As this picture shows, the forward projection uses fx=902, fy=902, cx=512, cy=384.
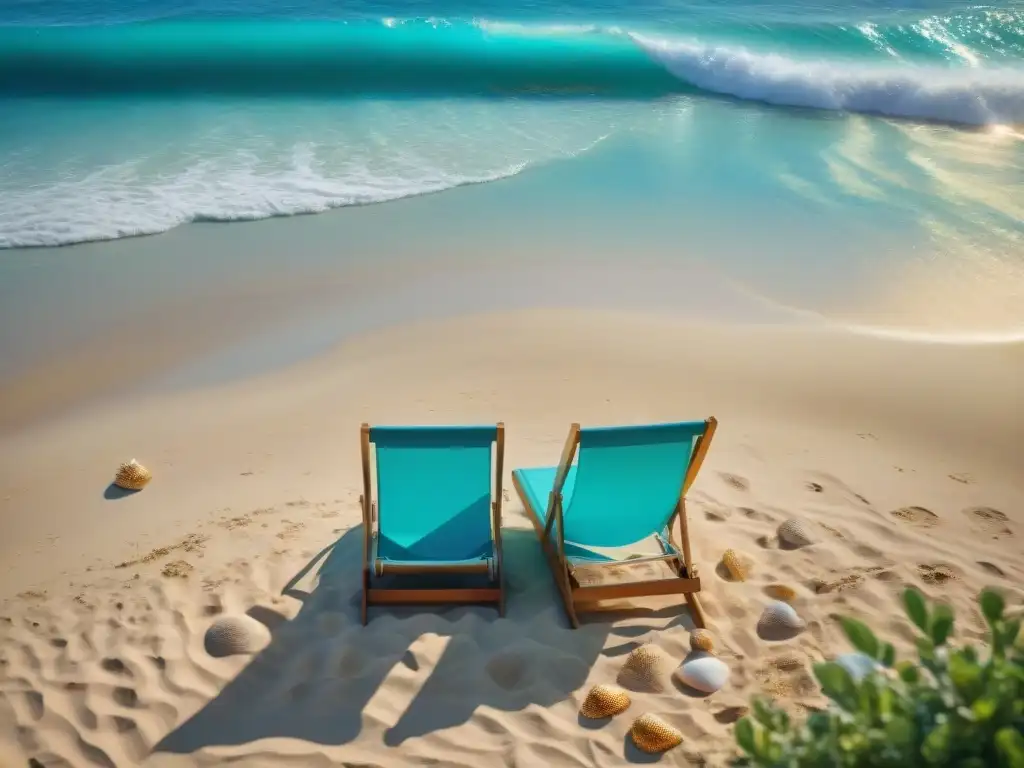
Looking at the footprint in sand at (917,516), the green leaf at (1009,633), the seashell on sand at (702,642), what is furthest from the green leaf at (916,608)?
the footprint in sand at (917,516)

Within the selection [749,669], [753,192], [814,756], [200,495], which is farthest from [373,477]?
[753,192]

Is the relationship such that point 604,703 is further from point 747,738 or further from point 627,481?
point 747,738

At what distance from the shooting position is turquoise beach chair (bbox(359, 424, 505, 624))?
4.27 metres

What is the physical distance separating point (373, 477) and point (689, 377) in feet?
8.06

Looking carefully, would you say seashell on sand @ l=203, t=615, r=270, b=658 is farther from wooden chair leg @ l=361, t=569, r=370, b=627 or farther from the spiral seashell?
the spiral seashell

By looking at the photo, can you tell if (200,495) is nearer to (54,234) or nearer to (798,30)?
(54,234)

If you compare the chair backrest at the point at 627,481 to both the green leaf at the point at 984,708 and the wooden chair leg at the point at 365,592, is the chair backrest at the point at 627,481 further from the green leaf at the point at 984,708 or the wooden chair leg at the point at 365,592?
the green leaf at the point at 984,708

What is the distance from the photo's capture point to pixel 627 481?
4.25m

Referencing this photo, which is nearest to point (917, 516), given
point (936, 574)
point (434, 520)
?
point (936, 574)

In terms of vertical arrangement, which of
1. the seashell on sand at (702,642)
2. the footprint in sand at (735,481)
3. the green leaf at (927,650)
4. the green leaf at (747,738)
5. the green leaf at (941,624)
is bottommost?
the seashell on sand at (702,642)

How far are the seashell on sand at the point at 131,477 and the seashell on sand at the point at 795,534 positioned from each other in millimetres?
3695

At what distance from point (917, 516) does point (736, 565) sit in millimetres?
1257

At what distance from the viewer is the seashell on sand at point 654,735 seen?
3.54 meters

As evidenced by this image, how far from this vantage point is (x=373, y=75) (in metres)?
19.1
